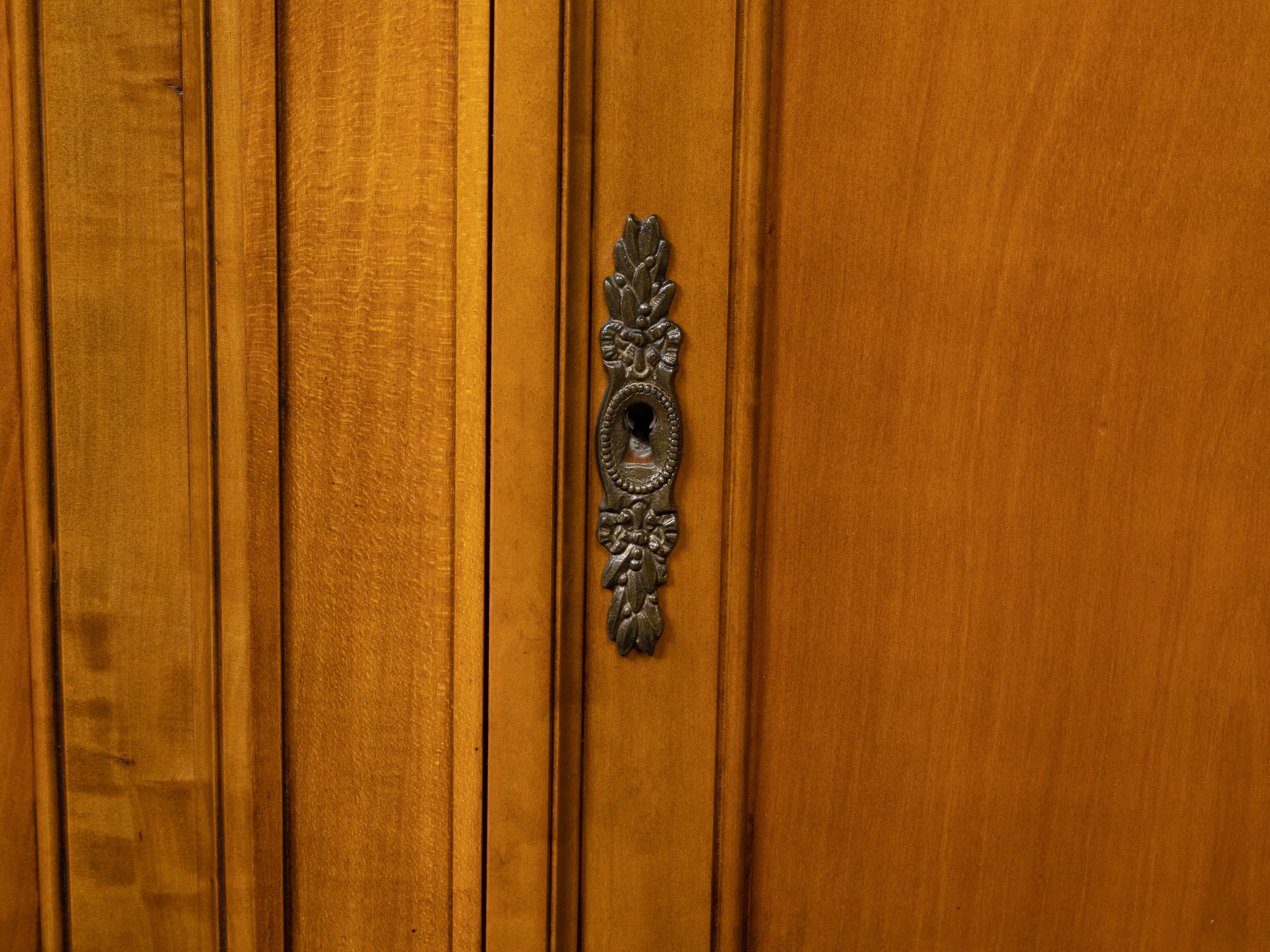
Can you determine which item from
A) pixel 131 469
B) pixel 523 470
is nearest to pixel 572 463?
pixel 523 470

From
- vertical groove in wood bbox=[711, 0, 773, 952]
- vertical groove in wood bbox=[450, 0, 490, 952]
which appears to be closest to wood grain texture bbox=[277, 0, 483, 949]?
vertical groove in wood bbox=[450, 0, 490, 952]

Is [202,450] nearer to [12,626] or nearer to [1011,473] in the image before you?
[12,626]

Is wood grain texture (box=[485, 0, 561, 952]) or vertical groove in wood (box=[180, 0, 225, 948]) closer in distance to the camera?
wood grain texture (box=[485, 0, 561, 952])

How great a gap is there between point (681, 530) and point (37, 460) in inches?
15.9

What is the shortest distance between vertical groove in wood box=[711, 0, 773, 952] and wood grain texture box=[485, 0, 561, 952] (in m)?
0.09

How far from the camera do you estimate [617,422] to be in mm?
481

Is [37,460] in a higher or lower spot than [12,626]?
higher

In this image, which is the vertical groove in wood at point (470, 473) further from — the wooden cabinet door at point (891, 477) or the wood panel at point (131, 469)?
the wood panel at point (131, 469)

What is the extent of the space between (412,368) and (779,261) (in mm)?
202

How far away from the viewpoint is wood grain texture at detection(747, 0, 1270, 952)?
496 millimetres

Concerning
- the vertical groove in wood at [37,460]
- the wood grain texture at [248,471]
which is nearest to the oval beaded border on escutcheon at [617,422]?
the wood grain texture at [248,471]

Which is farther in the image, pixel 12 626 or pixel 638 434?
pixel 12 626

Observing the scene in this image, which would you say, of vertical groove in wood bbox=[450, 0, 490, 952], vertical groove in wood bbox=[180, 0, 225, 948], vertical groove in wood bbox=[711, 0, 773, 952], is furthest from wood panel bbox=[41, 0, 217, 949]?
vertical groove in wood bbox=[711, 0, 773, 952]

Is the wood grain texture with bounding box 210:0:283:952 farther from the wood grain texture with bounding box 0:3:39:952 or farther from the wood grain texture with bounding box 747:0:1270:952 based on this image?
the wood grain texture with bounding box 747:0:1270:952
